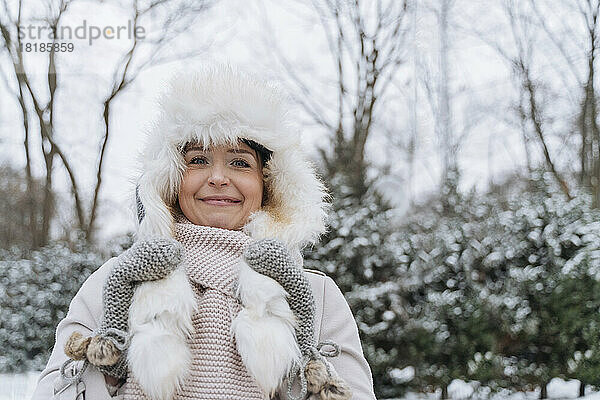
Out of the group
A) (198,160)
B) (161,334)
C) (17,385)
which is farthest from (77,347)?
(17,385)

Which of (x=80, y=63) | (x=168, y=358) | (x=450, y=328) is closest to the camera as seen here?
(x=168, y=358)

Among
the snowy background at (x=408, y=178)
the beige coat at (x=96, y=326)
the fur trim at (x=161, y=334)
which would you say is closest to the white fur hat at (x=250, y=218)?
the fur trim at (x=161, y=334)

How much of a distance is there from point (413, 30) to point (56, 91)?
9.84ft

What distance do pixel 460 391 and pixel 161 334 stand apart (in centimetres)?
351

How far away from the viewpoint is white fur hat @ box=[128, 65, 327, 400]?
1360mm

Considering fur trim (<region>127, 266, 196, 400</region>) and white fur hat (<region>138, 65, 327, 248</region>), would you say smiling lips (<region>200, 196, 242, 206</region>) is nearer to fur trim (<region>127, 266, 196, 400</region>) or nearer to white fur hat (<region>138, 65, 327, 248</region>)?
white fur hat (<region>138, 65, 327, 248</region>)

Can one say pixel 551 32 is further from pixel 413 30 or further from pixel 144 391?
pixel 144 391

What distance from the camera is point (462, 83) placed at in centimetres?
546

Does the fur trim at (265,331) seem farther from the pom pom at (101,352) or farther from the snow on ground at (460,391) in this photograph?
the snow on ground at (460,391)

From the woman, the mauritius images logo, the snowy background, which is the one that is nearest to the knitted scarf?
the woman

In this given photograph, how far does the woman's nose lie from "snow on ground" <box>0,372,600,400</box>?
130 inches

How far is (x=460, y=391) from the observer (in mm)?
4430

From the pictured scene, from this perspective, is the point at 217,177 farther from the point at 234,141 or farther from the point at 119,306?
the point at 119,306

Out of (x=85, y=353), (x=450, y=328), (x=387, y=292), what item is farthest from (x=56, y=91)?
(x=85, y=353)
